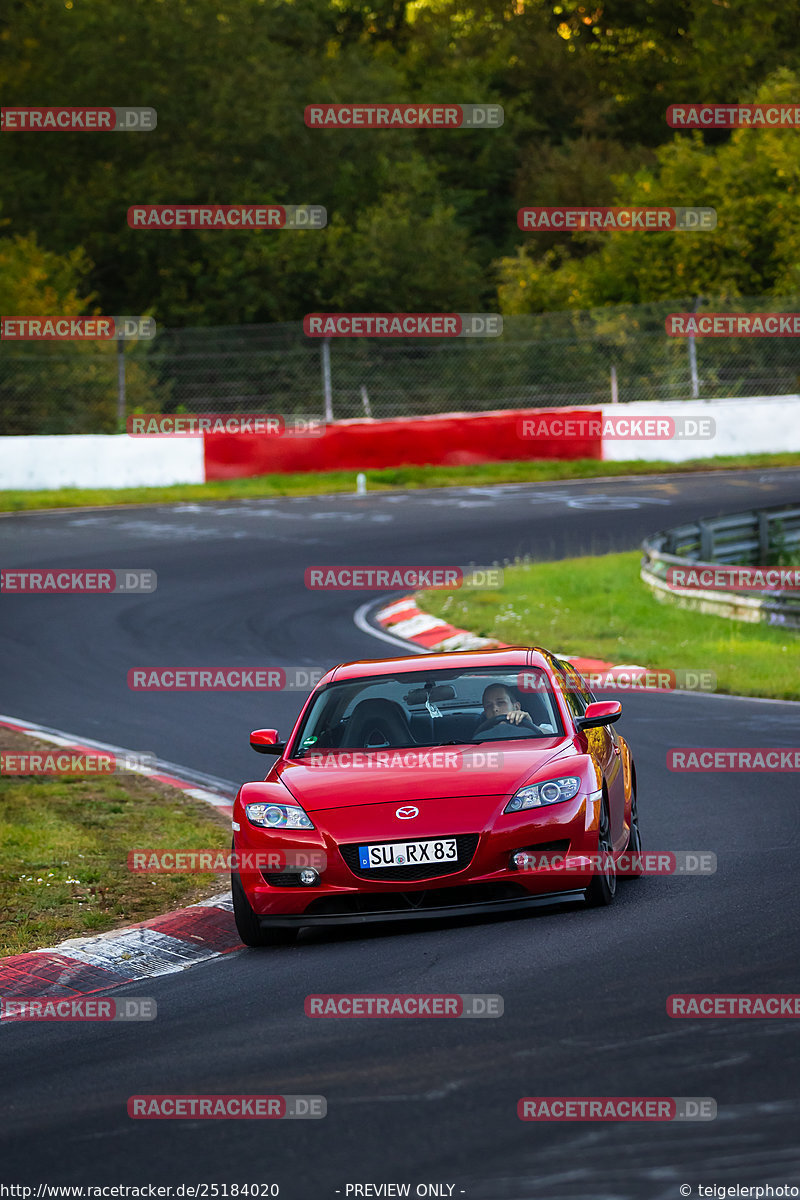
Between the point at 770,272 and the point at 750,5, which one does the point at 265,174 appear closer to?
the point at 770,272

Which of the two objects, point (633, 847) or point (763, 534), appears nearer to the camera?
point (633, 847)

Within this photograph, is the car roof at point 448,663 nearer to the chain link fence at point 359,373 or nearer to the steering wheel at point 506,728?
the steering wheel at point 506,728

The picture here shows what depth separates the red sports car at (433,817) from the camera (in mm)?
7266

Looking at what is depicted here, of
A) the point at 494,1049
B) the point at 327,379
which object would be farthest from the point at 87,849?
the point at 327,379

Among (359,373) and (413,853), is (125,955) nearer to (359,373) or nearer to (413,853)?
(413,853)

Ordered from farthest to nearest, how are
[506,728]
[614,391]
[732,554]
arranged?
[614,391]
[732,554]
[506,728]

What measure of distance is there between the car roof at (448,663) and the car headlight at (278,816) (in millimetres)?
1204

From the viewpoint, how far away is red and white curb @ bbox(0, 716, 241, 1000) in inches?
281

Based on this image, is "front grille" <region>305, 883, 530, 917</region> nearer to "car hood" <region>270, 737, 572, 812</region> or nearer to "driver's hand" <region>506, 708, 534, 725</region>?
"car hood" <region>270, 737, 572, 812</region>

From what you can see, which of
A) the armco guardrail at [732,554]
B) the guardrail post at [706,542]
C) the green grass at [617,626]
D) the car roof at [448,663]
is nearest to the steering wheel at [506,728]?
the car roof at [448,663]

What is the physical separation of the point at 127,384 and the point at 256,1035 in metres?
26.4

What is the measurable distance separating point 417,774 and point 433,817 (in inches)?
17.6

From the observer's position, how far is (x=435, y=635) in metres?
18.2

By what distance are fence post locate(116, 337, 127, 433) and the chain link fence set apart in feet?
0.08
